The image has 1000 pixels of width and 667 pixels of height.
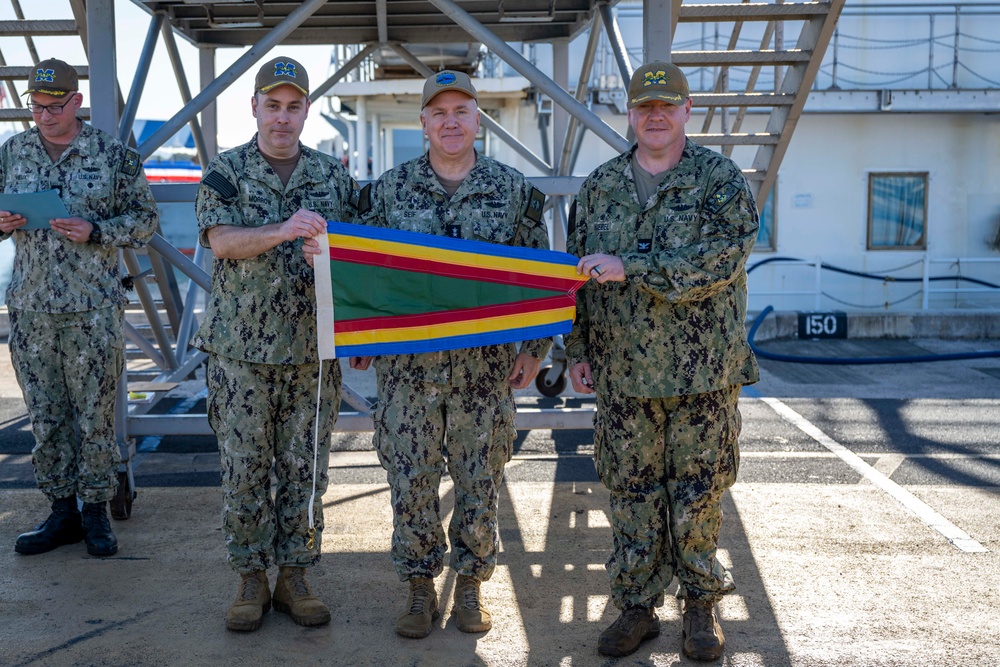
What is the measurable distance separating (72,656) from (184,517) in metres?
1.76

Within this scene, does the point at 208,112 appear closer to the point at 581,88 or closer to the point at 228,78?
the point at 228,78

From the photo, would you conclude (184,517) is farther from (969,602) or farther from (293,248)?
(969,602)

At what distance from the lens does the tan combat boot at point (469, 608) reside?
3990mm

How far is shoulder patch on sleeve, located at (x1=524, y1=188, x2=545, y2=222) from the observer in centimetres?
408

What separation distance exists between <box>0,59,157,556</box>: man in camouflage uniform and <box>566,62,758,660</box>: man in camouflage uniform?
2467 millimetres

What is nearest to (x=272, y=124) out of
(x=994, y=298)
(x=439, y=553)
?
(x=439, y=553)

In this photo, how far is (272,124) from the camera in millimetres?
3975

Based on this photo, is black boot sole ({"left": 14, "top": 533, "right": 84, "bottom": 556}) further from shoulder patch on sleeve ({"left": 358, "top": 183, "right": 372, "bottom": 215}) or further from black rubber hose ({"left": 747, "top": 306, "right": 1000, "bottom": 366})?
black rubber hose ({"left": 747, "top": 306, "right": 1000, "bottom": 366})

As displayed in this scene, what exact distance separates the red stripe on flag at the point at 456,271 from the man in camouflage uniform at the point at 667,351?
0.53ft

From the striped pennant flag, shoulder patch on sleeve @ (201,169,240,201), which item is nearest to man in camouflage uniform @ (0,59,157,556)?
shoulder patch on sleeve @ (201,169,240,201)

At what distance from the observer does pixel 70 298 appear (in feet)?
15.6

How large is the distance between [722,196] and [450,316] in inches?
45.6

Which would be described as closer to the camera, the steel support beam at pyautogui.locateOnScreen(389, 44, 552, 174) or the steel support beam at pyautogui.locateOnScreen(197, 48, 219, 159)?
the steel support beam at pyautogui.locateOnScreen(389, 44, 552, 174)

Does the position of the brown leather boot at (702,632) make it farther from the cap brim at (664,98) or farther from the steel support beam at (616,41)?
the steel support beam at (616,41)
